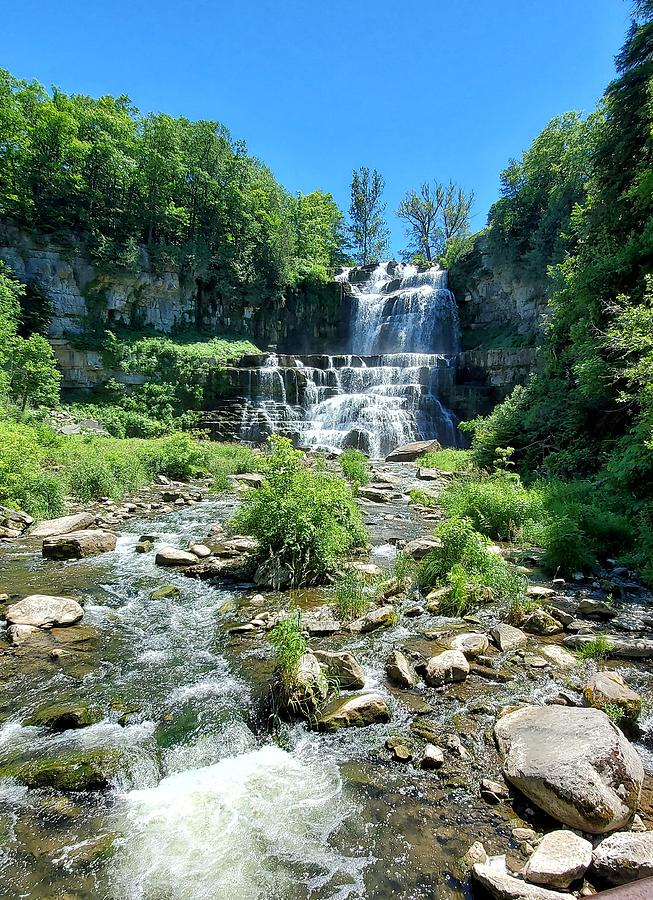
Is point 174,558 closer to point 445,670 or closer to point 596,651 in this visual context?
point 445,670

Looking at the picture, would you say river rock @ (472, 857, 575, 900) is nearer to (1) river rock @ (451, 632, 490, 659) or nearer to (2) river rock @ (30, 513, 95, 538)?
(1) river rock @ (451, 632, 490, 659)

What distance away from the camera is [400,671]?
450cm

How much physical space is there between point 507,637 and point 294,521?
340 centimetres

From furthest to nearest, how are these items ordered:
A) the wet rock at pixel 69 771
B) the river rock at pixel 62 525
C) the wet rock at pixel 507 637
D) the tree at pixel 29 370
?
the tree at pixel 29 370
the river rock at pixel 62 525
the wet rock at pixel 507 637
the wet rock at pixel 69 771

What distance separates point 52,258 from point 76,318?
12.9 ft

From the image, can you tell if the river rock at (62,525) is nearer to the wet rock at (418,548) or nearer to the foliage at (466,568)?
the wet rock at (418,548)

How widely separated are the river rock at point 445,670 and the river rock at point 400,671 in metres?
0.15

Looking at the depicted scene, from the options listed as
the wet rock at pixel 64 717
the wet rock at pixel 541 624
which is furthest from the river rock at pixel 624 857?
the wet rock at pixel 64 717

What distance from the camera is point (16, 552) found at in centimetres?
858

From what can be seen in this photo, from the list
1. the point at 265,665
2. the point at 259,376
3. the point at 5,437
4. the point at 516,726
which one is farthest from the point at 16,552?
the point at 259,376

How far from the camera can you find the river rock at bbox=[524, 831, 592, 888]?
7.77 ft

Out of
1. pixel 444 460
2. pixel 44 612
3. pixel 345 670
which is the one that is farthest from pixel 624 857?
pixel 444 460

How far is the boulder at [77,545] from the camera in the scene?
8453mm

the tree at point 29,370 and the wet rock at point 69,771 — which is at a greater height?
the tree at point 29,370
